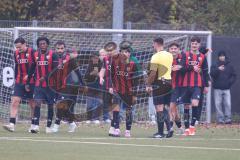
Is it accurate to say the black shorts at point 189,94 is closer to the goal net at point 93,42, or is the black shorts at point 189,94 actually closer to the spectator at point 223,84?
the goal net at point 93,42

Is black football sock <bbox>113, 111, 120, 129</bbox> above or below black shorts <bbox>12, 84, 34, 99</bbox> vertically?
below

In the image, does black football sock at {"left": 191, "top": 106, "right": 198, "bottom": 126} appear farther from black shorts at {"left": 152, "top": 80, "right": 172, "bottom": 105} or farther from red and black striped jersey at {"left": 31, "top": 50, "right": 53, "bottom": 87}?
red and black striped jersey at {"left": 31, "top": 50, "right": 53, "bottom": 87}

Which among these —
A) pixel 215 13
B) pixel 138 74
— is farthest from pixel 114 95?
pixel 215 13

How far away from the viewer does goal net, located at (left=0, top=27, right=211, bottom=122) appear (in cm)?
2564

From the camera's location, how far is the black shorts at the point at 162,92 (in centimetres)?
2038

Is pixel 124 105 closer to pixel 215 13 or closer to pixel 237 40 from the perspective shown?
pixel 237 40

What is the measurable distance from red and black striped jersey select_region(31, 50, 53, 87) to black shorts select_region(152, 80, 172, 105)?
2715 millimetres

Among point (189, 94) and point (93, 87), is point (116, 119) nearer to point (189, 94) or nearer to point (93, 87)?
point (189, 94)

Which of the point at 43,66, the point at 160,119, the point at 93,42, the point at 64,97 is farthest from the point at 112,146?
the point at 93,42

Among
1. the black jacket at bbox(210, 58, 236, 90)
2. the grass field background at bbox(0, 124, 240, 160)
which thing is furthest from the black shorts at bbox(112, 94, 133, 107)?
the black jacket at bbox(210, 58, 236, 90)

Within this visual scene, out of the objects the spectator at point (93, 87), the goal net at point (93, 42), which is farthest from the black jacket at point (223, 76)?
the spectator at point (93, 87)

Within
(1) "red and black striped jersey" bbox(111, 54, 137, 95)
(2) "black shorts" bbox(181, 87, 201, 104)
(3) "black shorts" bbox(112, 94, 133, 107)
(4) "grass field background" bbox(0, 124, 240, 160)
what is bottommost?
(4) "grass field background" bbox(0, 124, 240, 160)

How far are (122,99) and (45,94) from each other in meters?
1.85

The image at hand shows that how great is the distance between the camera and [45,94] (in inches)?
856
